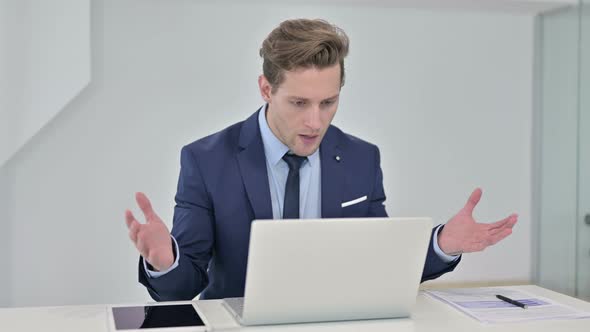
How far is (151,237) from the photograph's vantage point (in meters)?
1.78

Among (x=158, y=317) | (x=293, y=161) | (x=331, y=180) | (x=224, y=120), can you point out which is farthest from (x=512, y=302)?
(x=224, y=120)

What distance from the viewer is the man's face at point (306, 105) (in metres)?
2.17

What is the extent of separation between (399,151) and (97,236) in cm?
207

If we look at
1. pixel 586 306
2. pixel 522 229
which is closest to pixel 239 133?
pixel 586 306

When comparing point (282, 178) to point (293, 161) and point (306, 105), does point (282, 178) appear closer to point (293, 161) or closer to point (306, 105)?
point (293, 161)

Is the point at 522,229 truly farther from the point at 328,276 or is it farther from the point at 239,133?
the point at 328,276

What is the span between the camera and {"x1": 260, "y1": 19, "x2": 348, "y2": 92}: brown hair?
219 centimetres

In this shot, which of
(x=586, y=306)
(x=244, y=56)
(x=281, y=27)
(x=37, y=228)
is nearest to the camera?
(x=586, y=306)

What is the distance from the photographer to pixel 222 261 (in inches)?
93.2

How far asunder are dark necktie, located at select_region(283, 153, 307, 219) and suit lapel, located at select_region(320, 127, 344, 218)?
3.7 inches

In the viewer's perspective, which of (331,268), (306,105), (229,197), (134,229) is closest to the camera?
(331,268)

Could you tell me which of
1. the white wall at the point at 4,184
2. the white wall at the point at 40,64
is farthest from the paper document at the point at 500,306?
the white wall at the point at 4,184

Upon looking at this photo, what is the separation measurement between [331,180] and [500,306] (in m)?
0.74

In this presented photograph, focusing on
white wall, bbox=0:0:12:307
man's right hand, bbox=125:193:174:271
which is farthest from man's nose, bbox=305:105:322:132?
white wall, bbox=0:0:12:307
